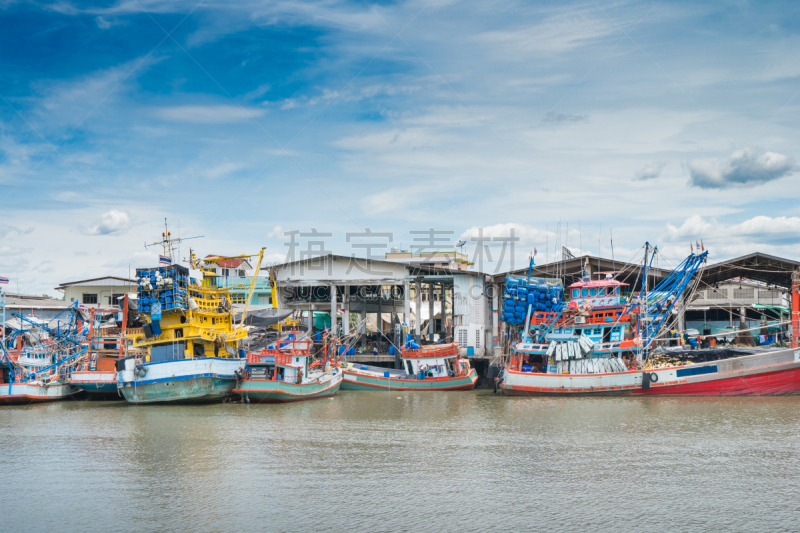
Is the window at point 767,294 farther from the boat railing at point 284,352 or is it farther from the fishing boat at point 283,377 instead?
the boat railing at point 284,352

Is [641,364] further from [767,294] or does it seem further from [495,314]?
[767,294]

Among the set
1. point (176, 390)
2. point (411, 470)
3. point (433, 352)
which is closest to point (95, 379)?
point (176, 390)

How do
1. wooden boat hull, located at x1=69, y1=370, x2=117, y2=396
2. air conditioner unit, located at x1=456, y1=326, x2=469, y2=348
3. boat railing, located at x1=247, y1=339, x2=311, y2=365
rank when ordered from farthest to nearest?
air conditioner unit, located at x1=456, y1=326, x2=469, y2=348, wooden boat hull, located at x1=69, y1=370, x2=117, y2=396, boat railing, located at x1=247, y1=339, x2=311, y2=365

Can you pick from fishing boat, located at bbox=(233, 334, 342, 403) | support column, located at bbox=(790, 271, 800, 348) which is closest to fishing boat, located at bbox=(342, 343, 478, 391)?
fishing boat, located at bbox=(233, 334, 342, 403)

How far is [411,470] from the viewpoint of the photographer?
1688 cm

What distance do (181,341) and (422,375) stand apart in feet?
41.7

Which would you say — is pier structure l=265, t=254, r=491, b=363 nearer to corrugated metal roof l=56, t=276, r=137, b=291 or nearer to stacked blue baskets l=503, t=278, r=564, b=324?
stacked blue baskets l=503, t=278, r=564, b=324

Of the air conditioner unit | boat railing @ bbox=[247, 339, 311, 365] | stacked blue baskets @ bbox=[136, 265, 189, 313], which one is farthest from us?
the air conditioner unit

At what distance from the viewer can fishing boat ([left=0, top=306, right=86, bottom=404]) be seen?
Answer: 1159 inches

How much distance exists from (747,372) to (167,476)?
81.3 feet

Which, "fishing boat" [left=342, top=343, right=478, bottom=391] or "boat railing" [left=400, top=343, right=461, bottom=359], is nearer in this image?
"fishing boat" [left=342, top=343, right=478, bottom=391]

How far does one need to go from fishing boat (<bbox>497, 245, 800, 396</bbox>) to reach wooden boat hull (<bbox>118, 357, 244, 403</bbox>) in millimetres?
14214

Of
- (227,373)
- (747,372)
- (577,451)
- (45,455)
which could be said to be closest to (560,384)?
(747,372)

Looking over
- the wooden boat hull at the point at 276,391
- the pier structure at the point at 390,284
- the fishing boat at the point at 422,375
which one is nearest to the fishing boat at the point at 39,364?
the wooden boat hull at the point at 276,391
